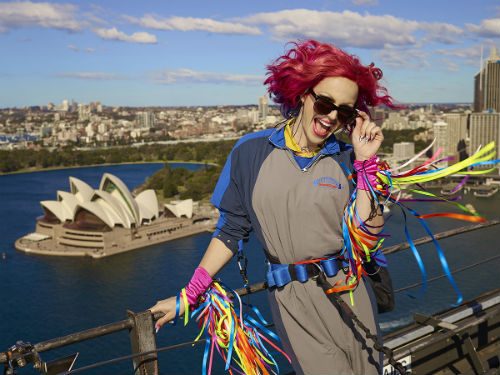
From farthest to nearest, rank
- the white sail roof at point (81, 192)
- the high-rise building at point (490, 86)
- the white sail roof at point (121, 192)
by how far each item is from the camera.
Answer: the high-rise building at point (490, 86)
the white sail roof at point (81, 192)
the white sail roof at point (121, 192)

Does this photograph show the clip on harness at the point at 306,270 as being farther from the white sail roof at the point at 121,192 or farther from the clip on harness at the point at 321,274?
the white sail roof at the point at 121,192

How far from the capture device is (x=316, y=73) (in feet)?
2.00

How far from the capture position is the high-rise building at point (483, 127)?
21797 mm

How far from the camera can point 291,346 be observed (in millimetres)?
641

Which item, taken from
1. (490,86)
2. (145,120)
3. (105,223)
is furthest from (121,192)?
(145,120)

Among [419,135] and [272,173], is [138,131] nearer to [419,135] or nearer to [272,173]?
[419,135]

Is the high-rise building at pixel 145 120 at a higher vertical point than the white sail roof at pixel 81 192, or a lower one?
higher

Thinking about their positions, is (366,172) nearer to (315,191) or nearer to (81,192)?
(315,191)

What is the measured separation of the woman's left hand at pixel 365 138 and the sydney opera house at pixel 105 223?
10.3m

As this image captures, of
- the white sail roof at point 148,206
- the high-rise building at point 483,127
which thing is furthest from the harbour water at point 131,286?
the high-rise building at point 483,127

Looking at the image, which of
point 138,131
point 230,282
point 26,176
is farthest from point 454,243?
point 138,131

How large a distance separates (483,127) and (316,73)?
23.2 meters

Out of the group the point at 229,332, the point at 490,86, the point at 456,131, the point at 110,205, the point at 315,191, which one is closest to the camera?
the point at 315,191

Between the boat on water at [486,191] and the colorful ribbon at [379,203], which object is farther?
the boat on water at [486,191]
